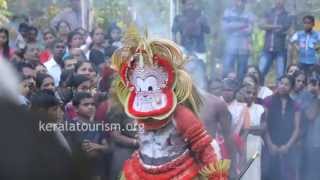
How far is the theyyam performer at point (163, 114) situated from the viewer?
4.65m

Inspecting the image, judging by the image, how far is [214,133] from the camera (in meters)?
5.98

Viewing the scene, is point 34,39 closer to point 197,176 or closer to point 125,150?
point 125,150

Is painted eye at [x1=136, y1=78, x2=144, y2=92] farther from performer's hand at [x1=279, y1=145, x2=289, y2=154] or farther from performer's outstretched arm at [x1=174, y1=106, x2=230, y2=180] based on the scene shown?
performer's hand at [x1=279, y1=145, x2=289, y2=154]

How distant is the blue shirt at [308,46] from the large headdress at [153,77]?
5.15 metres

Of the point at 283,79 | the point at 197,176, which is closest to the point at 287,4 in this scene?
the point at 283,79

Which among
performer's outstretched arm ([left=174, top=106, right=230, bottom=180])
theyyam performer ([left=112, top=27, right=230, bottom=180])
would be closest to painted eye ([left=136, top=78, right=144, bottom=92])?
theyyam performer ([left=112, top=27, right=230, bottom=180])

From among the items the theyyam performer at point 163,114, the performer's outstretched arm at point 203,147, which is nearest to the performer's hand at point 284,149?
the theyyam performer at point 163,114

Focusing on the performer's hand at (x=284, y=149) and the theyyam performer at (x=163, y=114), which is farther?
the performer's hand at (x=284, y=149)

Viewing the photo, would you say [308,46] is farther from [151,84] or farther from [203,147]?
[203,147]

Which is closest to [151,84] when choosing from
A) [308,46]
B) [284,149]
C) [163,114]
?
[163,114]

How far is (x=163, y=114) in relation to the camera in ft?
15.4

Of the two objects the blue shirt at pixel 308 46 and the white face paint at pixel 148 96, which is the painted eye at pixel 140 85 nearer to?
the white face paint at pixel 148 96

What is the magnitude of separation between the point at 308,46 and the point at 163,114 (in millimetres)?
Answer: 5541

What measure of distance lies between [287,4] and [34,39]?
367 cm
